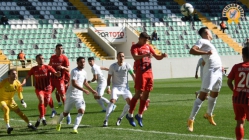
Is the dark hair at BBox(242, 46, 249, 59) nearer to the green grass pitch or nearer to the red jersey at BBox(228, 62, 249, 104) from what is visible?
the red jersey at BBox(228, 62, 249, 104)

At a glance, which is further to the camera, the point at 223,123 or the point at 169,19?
the point at 169,19

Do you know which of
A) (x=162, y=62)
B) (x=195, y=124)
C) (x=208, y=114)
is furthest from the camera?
(x=162, y=62)

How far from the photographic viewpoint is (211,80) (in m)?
12.1

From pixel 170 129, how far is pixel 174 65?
1258 inches

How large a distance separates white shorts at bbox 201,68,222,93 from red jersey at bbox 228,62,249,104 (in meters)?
2.75

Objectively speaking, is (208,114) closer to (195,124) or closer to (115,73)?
(195,124)

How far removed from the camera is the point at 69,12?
157 ft

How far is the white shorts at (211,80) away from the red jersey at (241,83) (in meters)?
2.75

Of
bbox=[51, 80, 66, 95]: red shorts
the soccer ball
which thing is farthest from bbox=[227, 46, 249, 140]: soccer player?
the soccer ball

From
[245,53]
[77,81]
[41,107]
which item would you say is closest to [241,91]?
[245,53]

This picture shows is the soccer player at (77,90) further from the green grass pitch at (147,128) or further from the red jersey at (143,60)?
the red jersey at (143,60)

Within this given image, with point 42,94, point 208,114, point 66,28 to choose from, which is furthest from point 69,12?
point 208,114

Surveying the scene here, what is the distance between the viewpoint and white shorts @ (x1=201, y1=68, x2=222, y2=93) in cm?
1208

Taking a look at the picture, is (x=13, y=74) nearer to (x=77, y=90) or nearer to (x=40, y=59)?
(x=77, y=90)
